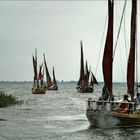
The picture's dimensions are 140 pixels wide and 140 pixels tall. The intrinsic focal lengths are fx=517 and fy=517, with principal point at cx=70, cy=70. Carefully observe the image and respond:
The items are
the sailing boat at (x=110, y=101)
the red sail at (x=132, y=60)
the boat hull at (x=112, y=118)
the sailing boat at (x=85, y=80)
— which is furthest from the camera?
the sailing boat at (x=85, y=80)

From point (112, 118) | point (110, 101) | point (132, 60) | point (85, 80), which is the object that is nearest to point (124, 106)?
point (110, 101)

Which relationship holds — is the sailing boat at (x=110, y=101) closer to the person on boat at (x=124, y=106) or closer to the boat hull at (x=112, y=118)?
the boat hull at (x=112, y=118)

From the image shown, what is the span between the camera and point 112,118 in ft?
104

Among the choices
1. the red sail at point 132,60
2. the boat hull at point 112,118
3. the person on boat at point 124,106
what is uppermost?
the red sail at point 132,60

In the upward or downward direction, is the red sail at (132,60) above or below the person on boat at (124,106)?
above

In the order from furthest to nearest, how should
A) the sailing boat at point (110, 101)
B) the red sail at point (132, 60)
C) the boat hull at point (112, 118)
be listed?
the red sail at point (132, 60), the sailing boat at point (110, 101), the boat hull at point (112, 118)

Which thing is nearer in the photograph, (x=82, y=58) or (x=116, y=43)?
(x=116, y=43)

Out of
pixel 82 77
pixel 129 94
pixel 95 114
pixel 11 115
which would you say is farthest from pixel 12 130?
pixel 82 77

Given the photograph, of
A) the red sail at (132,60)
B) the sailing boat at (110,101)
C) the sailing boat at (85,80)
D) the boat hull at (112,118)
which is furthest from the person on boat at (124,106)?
the sailing boat at (85,80)

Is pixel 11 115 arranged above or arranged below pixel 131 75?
below

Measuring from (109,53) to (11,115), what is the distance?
56.7ft

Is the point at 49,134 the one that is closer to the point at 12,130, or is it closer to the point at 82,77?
the point at 12,130

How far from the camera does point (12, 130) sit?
3462 cm

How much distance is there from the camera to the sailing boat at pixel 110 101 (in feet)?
102
